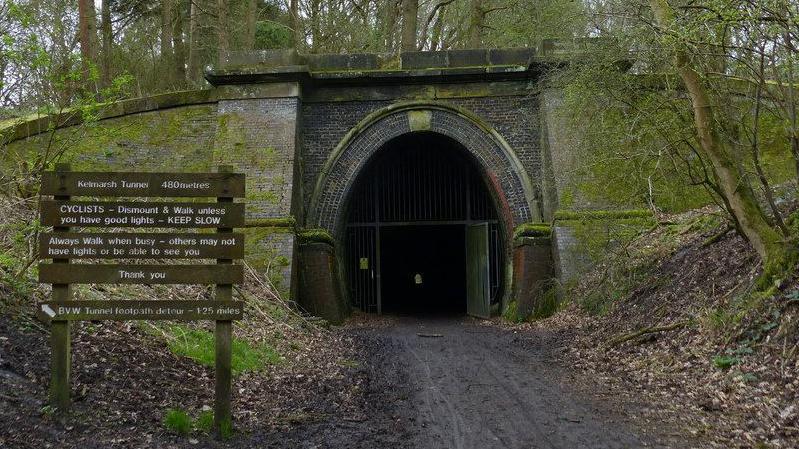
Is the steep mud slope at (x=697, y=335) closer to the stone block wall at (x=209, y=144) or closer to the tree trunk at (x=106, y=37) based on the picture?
the stone block wall at (x=209, y=144)

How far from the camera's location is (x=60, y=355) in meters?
5.23

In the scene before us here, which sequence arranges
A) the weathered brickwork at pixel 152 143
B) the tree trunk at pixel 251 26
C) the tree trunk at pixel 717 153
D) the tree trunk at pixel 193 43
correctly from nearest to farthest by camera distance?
the tree trunk at pixel 717 153 → the weathered brickwork at pixel 152 143 → the tree trunk at pixel 251 26 → the tree trunk at pixel 193 43

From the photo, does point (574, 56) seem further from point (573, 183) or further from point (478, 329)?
point (478, 329)

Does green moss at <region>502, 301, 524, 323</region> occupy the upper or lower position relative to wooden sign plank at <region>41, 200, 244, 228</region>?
lower

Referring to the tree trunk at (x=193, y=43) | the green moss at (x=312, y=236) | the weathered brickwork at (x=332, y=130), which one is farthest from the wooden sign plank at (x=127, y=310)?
the tree trunk at (x=193, y=43)

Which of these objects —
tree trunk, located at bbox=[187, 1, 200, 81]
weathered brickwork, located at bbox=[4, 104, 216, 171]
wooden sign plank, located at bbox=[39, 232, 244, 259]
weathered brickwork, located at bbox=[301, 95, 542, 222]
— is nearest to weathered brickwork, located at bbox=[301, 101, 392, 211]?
weathered brickwork, located at bbox=[301, 95, 542, 222]

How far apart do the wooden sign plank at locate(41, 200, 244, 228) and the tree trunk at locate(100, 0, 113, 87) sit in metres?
13.7

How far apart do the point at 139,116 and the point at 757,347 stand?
12272 mm

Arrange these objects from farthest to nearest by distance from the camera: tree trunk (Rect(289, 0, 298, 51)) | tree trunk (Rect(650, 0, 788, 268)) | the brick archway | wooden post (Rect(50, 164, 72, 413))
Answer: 1. tree trunk (Rect(289, 0, 298, 51))
2. the brick archway
3. tree trunk (Rect(650, 0, 788, 268))
4. wooden post (Rect(50, 164, 72, 413))

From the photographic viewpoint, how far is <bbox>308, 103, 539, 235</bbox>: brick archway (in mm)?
14391

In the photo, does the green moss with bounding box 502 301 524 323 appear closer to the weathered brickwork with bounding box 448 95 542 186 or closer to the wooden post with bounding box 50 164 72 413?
the weathered brickwork with bounding box 448 95 542 186

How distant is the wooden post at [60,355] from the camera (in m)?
5.15

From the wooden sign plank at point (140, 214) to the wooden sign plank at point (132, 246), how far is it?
0.09 m

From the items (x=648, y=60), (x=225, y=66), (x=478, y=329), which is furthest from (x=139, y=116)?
(x=648, y=60)
